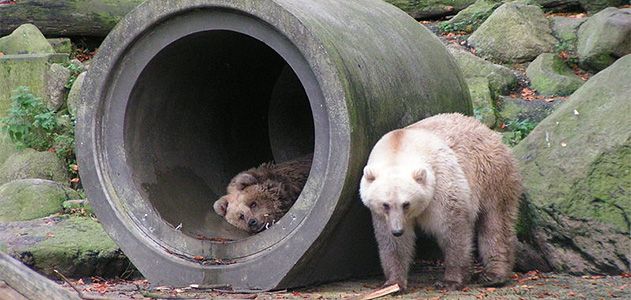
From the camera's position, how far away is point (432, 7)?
13.9 metres

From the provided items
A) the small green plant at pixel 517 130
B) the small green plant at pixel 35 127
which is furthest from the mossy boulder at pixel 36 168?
the small green plant at pixel 517 130

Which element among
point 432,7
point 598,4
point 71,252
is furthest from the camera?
point 432,7

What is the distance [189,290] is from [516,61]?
7032 mm

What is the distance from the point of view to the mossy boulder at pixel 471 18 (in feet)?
43.5

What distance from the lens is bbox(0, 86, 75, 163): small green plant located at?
1129 centimetres

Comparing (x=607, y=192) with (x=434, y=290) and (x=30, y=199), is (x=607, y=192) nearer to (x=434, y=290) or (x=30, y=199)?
(x=434, y=290)

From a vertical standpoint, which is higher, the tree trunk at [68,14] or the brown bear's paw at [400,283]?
the tree trunk at [68,14]

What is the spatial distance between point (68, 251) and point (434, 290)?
3062 millimetres

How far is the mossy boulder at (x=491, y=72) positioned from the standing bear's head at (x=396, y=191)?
5522 mm

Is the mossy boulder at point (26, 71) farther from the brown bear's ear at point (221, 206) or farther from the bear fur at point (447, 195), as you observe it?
the bear fur at point (447, 195)

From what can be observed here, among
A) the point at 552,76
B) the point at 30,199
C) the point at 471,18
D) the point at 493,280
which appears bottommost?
the point at 493,280

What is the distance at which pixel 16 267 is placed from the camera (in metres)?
4.35

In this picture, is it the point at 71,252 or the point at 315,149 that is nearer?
the point at 315,149

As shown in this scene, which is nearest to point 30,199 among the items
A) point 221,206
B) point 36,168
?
point 36,168
